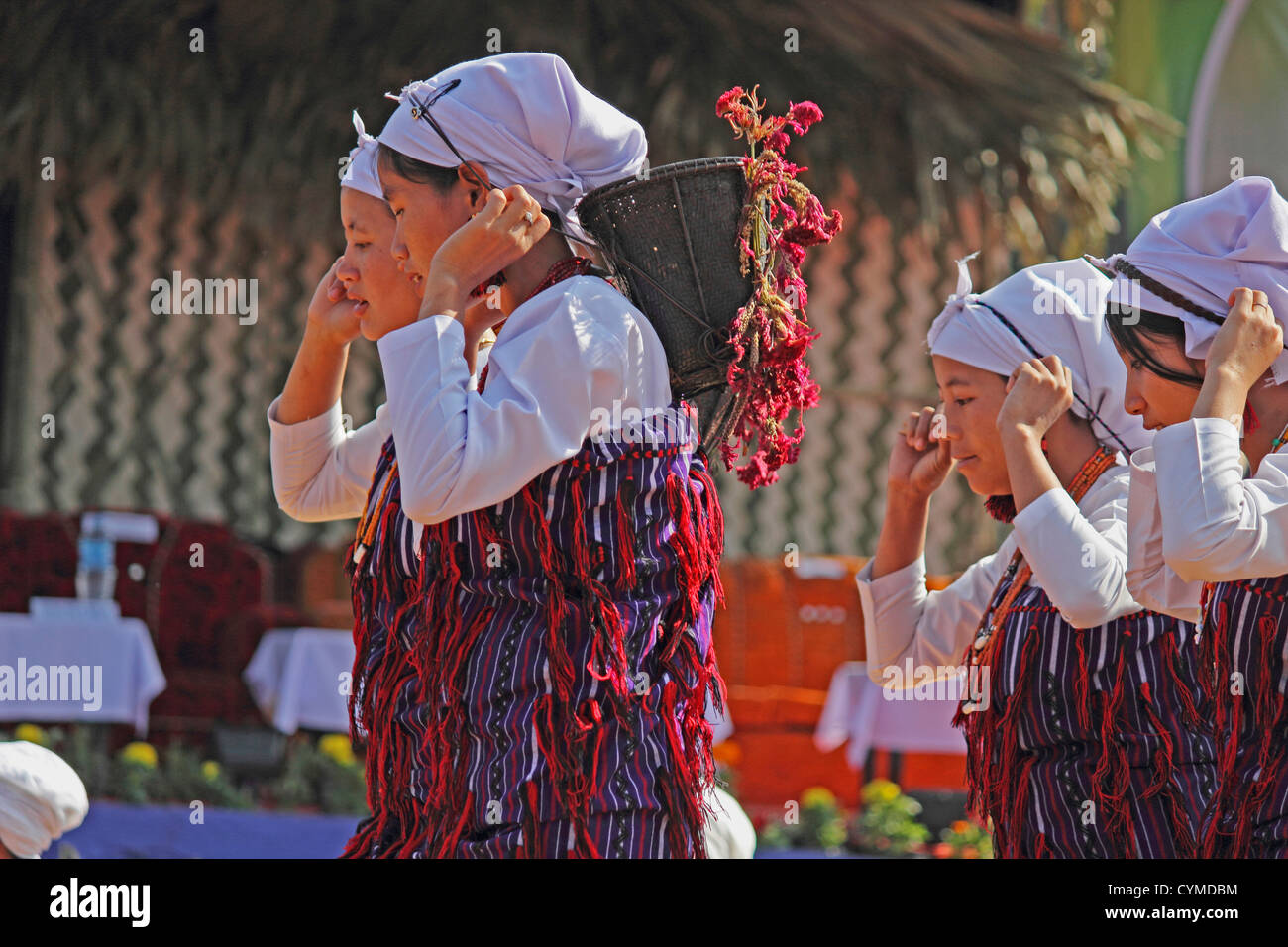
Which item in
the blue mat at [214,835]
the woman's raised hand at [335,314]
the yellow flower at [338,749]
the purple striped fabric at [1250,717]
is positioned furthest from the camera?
the yellow flower at [338,749]

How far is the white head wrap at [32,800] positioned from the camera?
2934 millimetres

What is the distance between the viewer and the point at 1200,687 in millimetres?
2488

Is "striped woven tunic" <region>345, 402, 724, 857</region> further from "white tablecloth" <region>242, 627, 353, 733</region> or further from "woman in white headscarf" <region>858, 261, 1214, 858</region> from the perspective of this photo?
"white tablecloth" <region>242, 627, 353, 733</region>

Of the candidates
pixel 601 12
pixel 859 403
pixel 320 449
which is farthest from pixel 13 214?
pixel 320 449

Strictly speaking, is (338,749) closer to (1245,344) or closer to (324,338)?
(324,338)

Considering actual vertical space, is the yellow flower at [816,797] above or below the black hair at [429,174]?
below

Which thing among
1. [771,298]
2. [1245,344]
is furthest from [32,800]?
[1245,344]

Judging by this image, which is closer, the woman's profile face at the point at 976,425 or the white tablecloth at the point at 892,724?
the woman's profile face at the point at 976,425

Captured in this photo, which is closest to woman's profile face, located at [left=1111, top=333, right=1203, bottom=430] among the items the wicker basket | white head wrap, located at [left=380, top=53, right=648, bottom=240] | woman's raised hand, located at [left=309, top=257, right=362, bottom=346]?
the wicker basket

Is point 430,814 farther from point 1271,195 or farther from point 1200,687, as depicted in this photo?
point 1271,195

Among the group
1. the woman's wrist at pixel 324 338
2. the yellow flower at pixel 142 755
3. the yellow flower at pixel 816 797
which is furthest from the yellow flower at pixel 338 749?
the woman's wrist at pixel 324 338

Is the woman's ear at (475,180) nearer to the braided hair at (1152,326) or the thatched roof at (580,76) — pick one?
the braided hair at (1152,326)

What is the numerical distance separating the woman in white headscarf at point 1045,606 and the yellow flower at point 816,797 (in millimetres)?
3493
